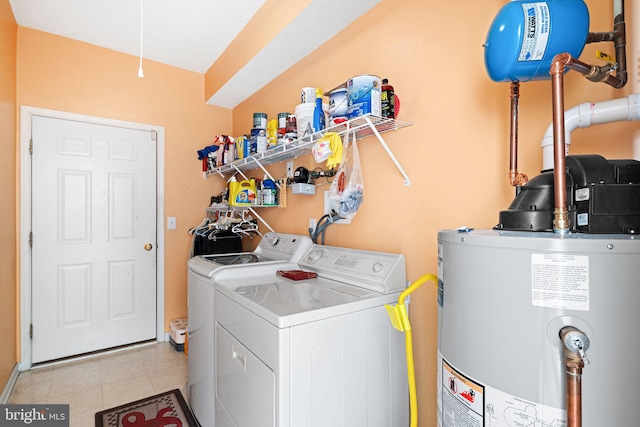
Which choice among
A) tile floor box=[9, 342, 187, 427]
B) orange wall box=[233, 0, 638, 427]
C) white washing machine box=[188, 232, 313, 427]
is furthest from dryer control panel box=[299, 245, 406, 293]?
tile floor box=[9, 342, 187, 427]

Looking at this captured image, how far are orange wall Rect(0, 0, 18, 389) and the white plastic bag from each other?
2.20m

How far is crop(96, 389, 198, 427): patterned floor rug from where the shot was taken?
73.7 inches

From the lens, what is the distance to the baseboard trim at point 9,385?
2045 millimetres

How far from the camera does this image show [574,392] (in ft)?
1.91

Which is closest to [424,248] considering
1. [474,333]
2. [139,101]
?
[474,333]

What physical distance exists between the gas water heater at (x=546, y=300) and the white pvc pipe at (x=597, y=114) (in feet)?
0.48

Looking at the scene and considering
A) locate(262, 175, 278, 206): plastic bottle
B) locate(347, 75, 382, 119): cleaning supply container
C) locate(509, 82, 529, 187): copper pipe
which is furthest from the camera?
locate(262, 175, 278, 206): plastic bottle

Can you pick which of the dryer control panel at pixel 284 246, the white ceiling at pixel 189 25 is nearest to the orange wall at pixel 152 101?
the white ceiling at pixel 189 25

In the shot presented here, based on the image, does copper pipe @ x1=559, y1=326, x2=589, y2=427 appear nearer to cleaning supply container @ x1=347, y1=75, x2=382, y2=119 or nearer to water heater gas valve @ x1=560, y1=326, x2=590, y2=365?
water heater gas valve @ x1=560, y1=326, x2=590, y2=365

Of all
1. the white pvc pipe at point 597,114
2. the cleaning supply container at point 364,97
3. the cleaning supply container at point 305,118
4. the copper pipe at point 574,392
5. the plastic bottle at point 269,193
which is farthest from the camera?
the plastic bottle at point 269,193

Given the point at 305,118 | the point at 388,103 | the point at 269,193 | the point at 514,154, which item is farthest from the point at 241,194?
the point at 514,154

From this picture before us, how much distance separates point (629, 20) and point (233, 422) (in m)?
2.01

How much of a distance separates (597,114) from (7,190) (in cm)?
327

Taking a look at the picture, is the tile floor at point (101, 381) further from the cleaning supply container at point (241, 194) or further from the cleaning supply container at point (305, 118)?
the cleaning supply container at point (305, 118)
